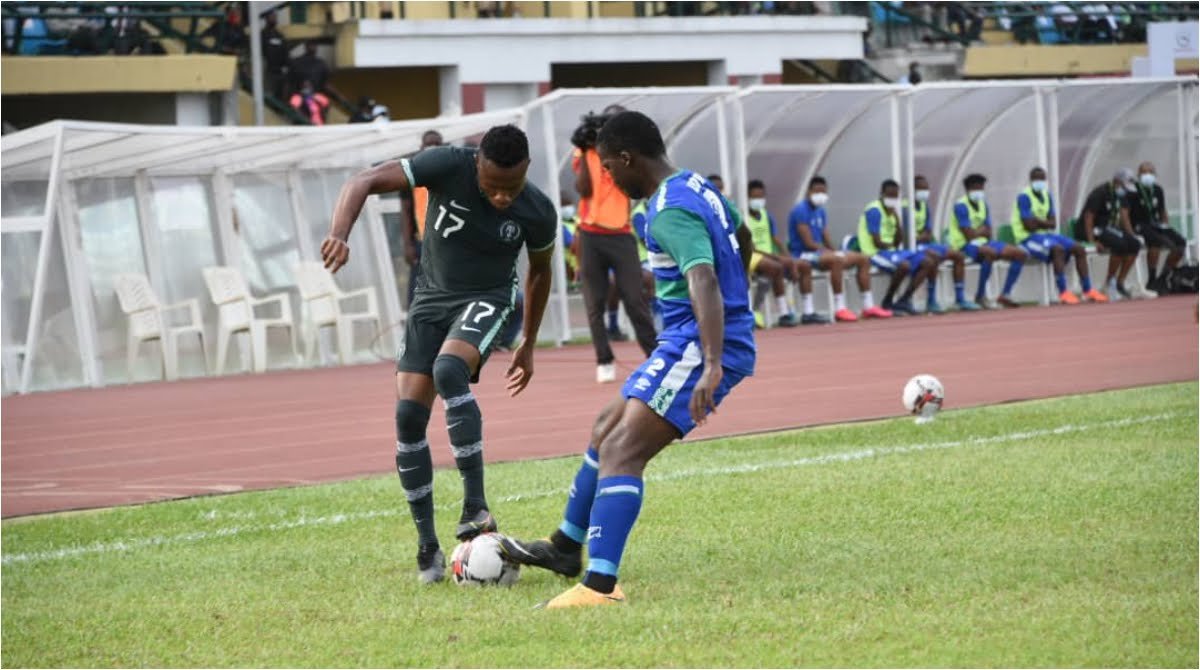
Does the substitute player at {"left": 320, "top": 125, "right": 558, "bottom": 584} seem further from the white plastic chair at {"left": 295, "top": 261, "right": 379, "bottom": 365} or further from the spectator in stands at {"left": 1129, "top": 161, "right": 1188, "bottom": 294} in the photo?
the spectator in stands at {"left": 1129, "top": 161, "right": 1188, "bottom": 294}

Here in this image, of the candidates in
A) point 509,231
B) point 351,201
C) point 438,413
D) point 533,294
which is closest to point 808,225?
point 438,413

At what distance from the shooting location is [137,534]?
32.5ft

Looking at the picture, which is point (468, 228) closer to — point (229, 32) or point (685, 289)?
point (685, 289)

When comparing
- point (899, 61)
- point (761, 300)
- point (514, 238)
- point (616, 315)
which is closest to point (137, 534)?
point (514, 238)

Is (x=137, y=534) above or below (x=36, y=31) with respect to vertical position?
below

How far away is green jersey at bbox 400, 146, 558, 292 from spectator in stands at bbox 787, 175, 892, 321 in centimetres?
1768

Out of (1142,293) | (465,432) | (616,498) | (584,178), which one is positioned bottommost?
(1142,293)

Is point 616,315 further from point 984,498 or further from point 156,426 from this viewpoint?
point 984,498

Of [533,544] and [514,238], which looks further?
[514,238]

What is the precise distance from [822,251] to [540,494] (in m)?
16.3

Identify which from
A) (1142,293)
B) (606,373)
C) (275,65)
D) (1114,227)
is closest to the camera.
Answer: (606,373)

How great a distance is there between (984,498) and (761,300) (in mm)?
16155

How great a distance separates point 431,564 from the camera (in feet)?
26.9

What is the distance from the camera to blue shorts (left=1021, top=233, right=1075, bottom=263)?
1131 inches
